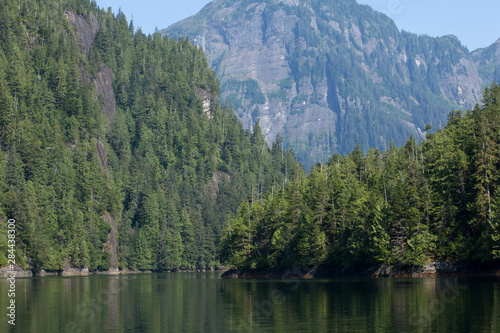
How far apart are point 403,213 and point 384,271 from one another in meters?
10.8

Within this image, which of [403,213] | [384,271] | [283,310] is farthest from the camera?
[384,271]

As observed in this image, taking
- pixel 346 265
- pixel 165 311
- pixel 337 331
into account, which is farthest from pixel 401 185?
pixel 337 331

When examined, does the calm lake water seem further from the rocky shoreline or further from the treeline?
the treeline

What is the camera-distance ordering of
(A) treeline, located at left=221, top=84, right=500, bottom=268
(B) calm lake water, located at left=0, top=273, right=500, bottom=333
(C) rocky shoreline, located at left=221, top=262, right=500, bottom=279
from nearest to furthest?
(B) calm lake water, located at left=0, top=273, right=500, bottom=333
(C) rocky shoreline, located at left=221, top=262, right=500, bottom=279
(A) treeline, located at left=221, top=84, right=500, bottom=268

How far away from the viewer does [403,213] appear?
119 m

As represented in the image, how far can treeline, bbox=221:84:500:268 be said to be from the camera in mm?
109562

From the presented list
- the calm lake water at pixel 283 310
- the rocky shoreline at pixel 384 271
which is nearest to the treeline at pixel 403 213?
the rocky shoreline at pixel 384 271

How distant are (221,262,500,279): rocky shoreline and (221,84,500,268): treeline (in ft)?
4.74

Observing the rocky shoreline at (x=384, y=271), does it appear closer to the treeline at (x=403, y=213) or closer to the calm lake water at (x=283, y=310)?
the treeline at (x=403, y=213)

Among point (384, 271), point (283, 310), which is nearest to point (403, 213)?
point (384, 271)

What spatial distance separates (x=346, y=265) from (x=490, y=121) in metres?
37.3

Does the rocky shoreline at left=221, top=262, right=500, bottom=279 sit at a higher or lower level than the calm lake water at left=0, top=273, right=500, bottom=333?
higher

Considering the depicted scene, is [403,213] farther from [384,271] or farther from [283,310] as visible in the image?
[283,310]

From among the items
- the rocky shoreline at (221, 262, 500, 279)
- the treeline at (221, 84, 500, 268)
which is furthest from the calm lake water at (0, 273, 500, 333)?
the treeline at (221, 84, 500, 268)
